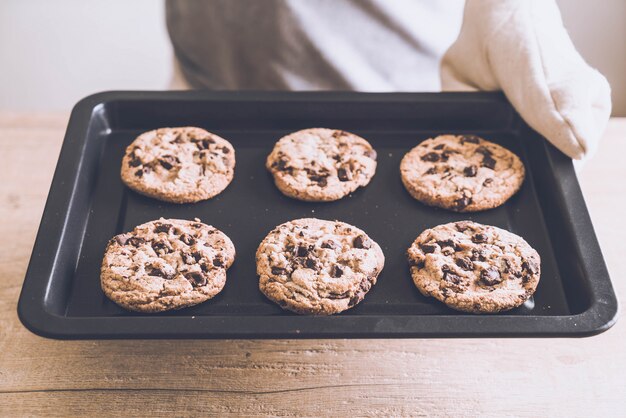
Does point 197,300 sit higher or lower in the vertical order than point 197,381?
higher

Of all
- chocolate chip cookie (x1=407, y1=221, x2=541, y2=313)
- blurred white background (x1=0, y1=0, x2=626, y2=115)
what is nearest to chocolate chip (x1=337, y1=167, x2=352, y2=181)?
chocolate chip cookie (x1=407, y1=221, x2=541, y2=313)

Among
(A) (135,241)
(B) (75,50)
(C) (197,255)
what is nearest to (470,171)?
(C) (197,255)

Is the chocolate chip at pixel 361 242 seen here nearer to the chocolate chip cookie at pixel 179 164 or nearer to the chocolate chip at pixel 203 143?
the chocolate chip cookie at pixel 179 164

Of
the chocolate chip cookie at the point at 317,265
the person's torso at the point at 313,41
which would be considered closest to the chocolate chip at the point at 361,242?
the chocolate chip cookie at the point at 317,265

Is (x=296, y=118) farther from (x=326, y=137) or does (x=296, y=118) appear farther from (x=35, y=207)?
(x=35, y=207)

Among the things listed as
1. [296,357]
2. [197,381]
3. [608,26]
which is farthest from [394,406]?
[608,26]

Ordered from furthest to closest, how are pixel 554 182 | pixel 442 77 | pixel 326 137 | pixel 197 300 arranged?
1. pixel 442 77
2. pixel 326 137
3. pixel 554 182
4. pixel 197 300
